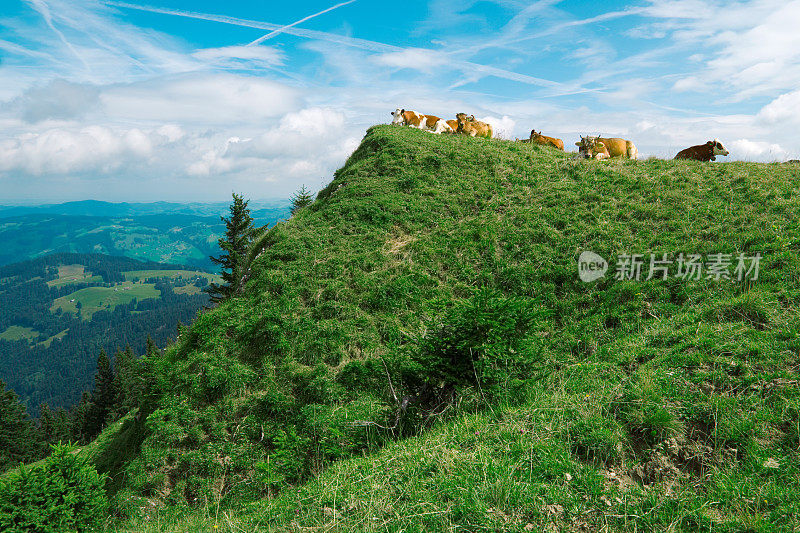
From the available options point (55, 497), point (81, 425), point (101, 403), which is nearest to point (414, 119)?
point (55, 497)

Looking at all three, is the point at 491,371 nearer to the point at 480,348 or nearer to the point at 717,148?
the point at 480,348

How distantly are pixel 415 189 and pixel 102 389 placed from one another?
50.6m

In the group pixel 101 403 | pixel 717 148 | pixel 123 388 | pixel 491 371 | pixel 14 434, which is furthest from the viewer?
pixel 123 388

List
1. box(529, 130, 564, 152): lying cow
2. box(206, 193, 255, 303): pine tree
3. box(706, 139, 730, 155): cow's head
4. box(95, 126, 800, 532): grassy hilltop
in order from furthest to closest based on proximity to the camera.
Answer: box(206, 193, 255, 303): pine tree, box(529, 130, 564, 152): lying cow, box(706, 139, 730, 155): cow's head, box(95, 126, 800, 532): grassy hilltop

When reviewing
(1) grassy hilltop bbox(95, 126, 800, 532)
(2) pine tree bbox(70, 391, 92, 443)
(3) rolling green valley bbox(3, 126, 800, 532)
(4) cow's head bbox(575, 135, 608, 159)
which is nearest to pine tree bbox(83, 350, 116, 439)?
(2) pine tree bbox(70, 391, 92, 443)

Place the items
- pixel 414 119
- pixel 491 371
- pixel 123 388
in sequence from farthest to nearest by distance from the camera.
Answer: pixel 123 388, pixel 414 119, pixel 491 371

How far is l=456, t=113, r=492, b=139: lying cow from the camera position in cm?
2136

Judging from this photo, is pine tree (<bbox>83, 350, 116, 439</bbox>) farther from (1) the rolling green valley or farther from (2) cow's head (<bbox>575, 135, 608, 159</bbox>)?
(2) cow's head (<bbox>575, 135, 608, 159</bbox>)

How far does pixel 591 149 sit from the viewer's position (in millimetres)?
16562

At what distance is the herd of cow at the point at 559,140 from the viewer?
1573 cm

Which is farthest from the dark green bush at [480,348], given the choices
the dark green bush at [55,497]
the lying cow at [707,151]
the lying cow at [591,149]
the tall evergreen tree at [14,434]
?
the tall evergreen tree at [14,434]

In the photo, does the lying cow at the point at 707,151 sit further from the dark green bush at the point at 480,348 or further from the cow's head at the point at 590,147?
the dark green bush at the point at 480,348

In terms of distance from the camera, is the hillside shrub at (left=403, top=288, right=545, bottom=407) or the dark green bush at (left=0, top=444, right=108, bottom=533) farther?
the hillside shrub at (left=403, top=288, right=545, bottom=407)

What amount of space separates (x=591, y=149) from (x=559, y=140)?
13.5 ft
